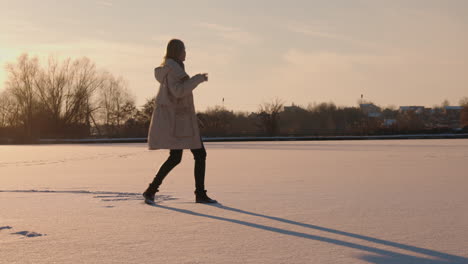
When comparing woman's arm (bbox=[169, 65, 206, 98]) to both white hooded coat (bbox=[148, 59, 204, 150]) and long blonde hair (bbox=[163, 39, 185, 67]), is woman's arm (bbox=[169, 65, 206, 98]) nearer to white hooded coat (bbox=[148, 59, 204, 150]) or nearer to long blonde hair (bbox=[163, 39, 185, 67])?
white hooded coat (bbox=[148, 59, 204, 150])

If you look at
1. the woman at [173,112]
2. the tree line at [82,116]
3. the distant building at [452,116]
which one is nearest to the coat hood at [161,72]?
the woman at [173,112]

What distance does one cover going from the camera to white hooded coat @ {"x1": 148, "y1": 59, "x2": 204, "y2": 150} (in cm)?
471

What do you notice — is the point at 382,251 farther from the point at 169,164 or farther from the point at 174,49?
the point at 174,49

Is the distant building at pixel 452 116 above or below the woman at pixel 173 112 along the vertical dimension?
above

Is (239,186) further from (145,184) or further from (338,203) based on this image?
(338,203)

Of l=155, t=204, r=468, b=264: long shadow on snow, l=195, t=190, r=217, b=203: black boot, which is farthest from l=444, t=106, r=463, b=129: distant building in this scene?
l=155, t=204, r=468, b=264: long shadow on snow

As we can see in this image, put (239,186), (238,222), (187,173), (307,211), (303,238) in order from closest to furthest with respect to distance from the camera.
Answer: (303,238)
(238,222)
(307,211)
(239,186)
(187,173)

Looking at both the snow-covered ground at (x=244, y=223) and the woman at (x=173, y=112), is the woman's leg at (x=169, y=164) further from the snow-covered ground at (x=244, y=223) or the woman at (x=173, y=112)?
the snow-covered ground at (x=244, y=223)

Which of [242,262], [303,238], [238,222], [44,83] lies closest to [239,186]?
[238,222]

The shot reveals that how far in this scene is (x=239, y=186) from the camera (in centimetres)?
651

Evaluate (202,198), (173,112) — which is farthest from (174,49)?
(202,198)

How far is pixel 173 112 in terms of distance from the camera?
4.77 metres

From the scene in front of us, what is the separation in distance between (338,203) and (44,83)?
52.7 m

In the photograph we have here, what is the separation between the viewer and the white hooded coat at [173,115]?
185 inches
